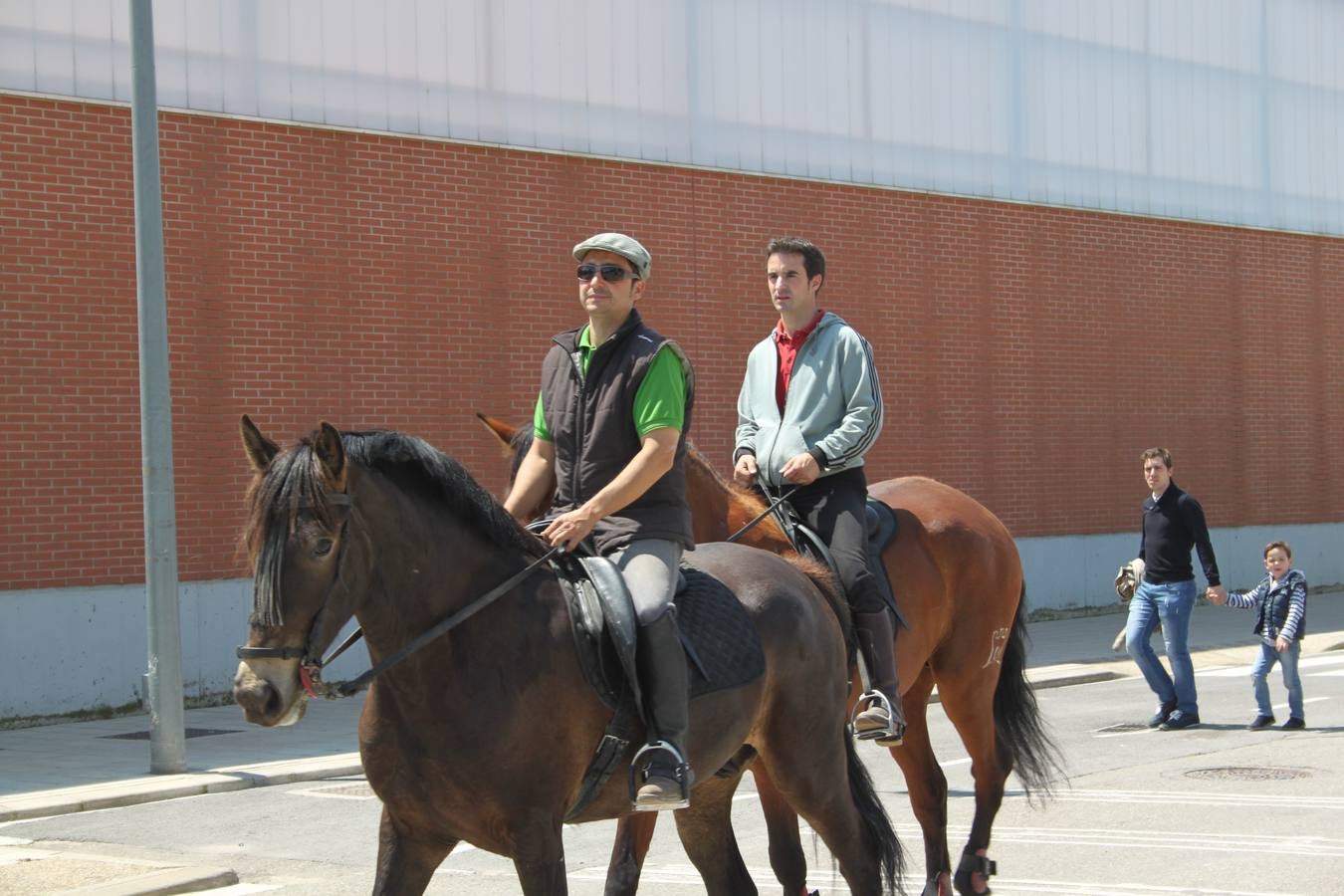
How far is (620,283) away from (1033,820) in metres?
5.33

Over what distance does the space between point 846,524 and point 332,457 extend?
120 inches

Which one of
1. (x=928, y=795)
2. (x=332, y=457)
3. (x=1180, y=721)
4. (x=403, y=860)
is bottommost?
(x=1180, y=721)

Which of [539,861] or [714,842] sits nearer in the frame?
[539,861]

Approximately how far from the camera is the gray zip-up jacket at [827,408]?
7.09m

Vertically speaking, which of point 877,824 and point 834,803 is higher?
point 834,803

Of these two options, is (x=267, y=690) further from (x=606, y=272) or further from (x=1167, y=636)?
(x=1167, y=636)

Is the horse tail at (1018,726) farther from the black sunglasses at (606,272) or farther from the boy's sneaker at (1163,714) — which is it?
the boy's sneaker at (1163,714)

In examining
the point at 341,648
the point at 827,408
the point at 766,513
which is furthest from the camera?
the point at 827,408

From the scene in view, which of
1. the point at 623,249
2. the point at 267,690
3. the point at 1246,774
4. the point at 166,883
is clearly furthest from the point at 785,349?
the point at 1246,774

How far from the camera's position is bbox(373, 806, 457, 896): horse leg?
494cm

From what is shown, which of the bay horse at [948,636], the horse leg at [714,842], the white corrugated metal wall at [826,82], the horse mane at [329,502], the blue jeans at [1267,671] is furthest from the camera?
the white corrugated metal wall at [826,82]

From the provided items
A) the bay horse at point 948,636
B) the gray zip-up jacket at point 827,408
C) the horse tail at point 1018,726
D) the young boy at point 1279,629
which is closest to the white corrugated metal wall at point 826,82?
the young boy at point 1279,629

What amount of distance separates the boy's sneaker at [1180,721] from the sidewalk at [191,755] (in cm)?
311

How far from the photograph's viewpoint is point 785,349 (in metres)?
7.63
